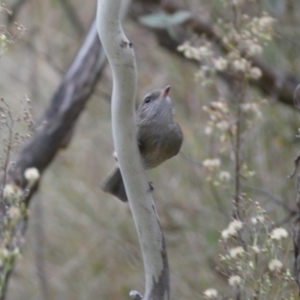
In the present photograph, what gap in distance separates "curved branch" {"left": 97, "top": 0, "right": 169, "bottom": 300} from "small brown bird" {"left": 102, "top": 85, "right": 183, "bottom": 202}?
1.58 ft

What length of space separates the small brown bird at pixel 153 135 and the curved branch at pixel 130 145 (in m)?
0.48

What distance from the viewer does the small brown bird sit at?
9.18 ft

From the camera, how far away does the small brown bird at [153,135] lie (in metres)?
2.80

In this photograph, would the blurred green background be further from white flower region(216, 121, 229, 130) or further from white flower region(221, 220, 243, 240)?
white flower region(221, 220, 243, 240)

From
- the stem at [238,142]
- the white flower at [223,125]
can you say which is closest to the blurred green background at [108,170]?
the stem at [238,142]

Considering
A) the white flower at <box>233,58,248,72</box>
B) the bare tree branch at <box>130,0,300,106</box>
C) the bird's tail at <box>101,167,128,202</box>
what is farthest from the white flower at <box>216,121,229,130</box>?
the bare tree branch at <box>130,0,300,106</box>

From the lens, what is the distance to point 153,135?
9.30 ft

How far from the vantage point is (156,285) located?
2355 millimetres

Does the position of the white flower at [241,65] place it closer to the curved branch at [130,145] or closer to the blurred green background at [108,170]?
the curved branch at [130,145]

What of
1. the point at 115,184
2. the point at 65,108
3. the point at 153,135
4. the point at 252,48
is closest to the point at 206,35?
the point at 65,108

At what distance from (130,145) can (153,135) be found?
2.26 ft

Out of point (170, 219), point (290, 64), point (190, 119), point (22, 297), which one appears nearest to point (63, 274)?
point (22, 297)

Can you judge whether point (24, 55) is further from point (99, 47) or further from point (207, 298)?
point (207, 298)

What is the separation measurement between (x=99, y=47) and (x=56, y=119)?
460mm
